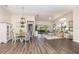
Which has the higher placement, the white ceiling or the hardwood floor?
the white ceiling

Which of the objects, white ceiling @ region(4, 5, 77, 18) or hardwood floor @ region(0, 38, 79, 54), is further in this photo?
white ceiling @ region(4, 5, 77, 18)

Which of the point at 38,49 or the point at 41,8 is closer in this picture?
the point at 38,49

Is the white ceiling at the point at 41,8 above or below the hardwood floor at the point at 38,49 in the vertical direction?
above

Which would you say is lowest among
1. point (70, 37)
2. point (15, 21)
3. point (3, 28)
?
point (70, 37)

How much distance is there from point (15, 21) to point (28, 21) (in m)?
1.71

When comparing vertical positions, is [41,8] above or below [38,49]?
above

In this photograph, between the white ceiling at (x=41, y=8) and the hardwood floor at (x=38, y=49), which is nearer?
the hardwood floor at (x=38, y=49)
